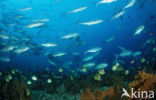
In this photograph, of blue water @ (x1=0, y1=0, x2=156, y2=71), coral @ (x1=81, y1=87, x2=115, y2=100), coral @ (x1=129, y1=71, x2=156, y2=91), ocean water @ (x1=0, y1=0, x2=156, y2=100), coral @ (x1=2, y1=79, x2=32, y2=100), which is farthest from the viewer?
→ blue water @ (x1=0, y1=0, x2=156, y2=71)

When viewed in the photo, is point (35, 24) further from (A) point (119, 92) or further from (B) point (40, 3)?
(B) point (40, 3)

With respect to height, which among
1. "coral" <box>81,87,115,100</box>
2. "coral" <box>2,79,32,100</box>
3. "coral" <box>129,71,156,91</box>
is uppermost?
"coral" <box>129,71,156,91</box>

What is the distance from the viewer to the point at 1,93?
858cm

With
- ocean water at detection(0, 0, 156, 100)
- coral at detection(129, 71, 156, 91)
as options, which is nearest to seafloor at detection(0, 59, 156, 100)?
coral at detection(129, 71, 156, 91)

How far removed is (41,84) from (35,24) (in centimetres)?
419

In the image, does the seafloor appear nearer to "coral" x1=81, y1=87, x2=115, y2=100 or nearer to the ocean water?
"coral" x1=81, y1=87, x2=115, y2=100

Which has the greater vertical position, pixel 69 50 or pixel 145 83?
pixel 145 83

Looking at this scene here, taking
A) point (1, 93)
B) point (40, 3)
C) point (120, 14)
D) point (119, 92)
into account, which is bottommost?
point (1, 93)

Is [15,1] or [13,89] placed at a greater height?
[15,1]

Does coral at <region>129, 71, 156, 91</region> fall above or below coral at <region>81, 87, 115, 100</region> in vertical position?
above

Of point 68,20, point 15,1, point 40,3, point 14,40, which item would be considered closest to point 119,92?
point 14,40

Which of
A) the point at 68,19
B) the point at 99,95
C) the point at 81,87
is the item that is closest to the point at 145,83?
the point at 99,95

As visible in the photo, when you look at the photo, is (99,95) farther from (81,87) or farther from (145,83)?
(81,87)

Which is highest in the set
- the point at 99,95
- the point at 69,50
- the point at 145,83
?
the point at 145,83
